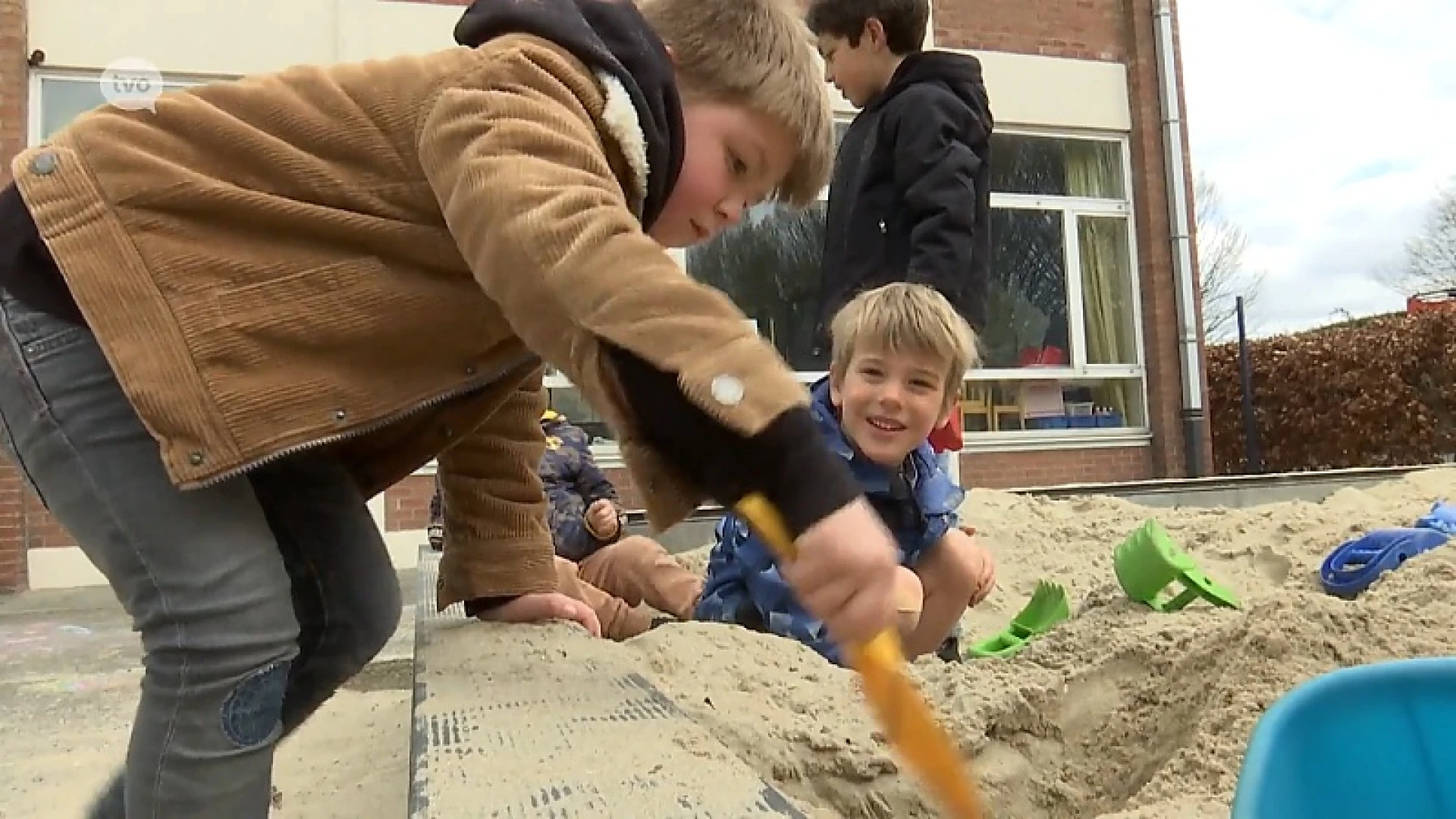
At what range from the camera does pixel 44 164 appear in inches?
53.7

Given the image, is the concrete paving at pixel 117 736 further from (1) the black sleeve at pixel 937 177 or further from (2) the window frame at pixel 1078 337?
(2) the window frame at pixel 1078 337

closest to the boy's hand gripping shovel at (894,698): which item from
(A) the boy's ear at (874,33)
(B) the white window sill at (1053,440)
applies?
(A) the boy's ear at (874,33)

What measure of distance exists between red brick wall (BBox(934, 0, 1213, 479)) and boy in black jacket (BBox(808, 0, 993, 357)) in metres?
5.71

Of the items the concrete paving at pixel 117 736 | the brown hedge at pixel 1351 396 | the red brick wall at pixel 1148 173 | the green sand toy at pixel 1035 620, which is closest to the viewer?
the concrete paving at pixel 117 736

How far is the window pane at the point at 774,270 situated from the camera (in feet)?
25.5

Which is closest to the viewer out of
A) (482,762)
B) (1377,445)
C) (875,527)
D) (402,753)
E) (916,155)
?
(875,527)

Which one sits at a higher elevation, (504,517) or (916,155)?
(916,155)

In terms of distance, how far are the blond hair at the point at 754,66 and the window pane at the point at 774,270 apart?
6213 millimetres

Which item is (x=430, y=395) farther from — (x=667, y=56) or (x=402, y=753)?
(x=402, y=753)

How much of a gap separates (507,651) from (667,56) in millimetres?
889

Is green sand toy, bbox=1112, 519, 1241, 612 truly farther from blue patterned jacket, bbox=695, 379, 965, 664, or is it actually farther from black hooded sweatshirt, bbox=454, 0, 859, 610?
black hooded sweatshirt, bbox=454, 0, 859, 610

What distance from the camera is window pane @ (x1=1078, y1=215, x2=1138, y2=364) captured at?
347 inches

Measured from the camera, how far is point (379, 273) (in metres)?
1.38

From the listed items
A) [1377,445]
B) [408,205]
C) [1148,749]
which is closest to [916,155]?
[1148,749]
